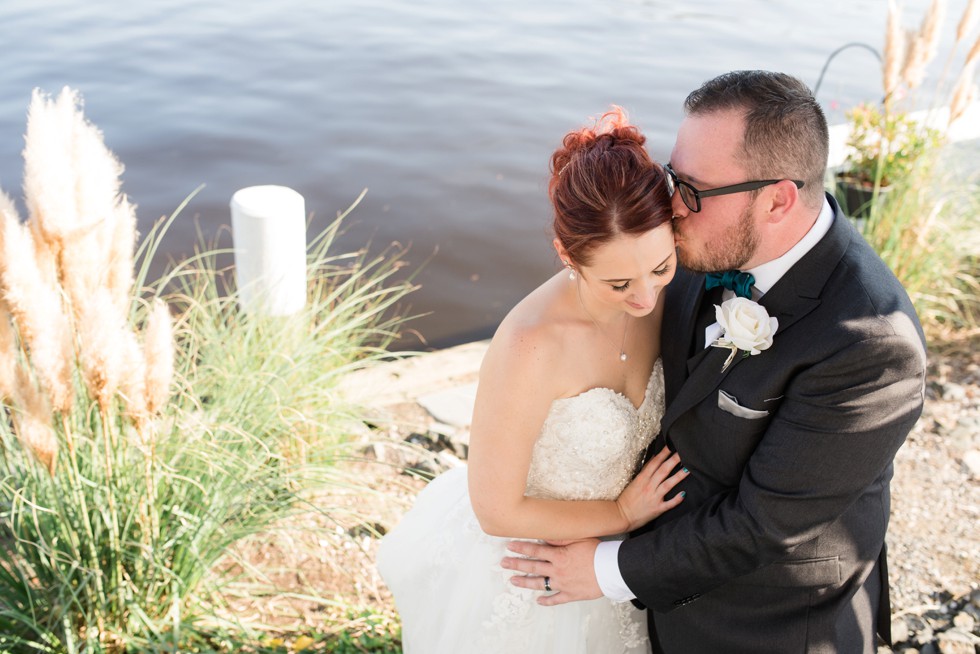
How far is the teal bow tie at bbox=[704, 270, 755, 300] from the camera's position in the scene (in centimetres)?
246

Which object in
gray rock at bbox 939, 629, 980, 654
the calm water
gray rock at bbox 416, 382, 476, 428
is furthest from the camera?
the calm water

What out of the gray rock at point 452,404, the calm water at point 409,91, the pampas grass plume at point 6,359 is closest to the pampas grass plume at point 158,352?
the pampas grass plume at point 6,359

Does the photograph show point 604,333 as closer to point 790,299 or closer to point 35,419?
point 790,299

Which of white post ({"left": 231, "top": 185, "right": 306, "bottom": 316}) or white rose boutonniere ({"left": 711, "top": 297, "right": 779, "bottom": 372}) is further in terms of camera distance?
white post ({"left": 231, "top": 185, "right": 306, "bottom": 316})

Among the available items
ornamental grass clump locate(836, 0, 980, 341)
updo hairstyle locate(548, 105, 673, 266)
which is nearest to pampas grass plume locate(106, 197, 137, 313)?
updo hairstyle locate(548, 105, 673, 266)

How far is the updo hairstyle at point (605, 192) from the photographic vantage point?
7.43ft

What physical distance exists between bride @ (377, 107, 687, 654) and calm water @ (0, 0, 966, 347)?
389cm

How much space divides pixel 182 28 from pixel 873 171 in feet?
33.4

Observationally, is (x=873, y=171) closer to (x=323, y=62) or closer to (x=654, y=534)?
(x=654, y=534)

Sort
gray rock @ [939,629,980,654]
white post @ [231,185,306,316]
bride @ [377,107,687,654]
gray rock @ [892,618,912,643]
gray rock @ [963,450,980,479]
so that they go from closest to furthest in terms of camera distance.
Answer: bride @ [377,107,687,654] → gray rock @ [939,629,980,654] → gray rock @ [892,618,912,643] → white post @ [231,185,306,316] → gray rock @ [963,450,980,479]

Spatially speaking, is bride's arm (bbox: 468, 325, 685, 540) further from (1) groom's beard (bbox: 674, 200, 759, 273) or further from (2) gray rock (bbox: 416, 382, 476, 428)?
(2) gray rock (bbox: 416, 382, 476, 428)

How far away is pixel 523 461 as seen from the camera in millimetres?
2527

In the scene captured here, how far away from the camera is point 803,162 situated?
2379 millimetres

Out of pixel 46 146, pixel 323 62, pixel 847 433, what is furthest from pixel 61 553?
pixel 323 62
